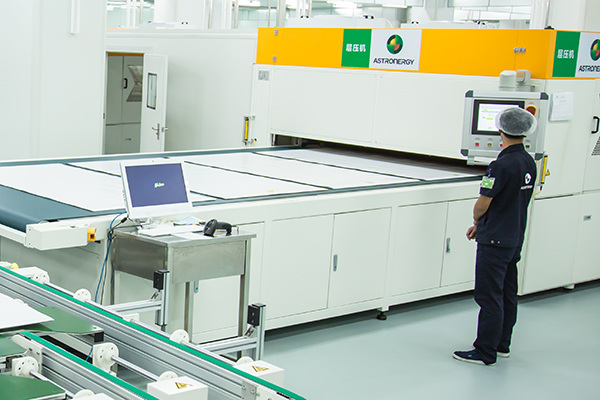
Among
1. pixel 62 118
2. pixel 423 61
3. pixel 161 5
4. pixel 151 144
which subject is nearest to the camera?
pixel 423 61

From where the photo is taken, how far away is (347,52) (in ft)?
20.3

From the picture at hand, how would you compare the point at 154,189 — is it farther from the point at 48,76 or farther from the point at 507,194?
the point at 48,76

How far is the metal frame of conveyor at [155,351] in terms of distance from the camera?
1.85 meters

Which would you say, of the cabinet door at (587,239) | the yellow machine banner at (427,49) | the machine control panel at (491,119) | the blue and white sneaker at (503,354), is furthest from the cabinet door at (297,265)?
the cabinet door at (587,239)

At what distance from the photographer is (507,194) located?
4.05m

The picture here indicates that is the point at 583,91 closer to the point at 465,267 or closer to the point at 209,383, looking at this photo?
the point at 465,267

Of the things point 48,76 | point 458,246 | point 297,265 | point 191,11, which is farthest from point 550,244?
point 191,11

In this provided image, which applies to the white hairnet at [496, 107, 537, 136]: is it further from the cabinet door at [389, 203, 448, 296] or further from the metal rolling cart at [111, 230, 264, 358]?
the metal rolling cart at [111, 230, 264, 358]

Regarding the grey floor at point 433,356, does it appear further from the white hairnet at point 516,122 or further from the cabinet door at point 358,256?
the white hairnet at point 516,122

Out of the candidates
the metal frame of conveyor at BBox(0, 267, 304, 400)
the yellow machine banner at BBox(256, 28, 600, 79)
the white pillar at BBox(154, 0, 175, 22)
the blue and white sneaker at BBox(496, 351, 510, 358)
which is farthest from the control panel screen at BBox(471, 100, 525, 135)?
the white pillar at BBox(154, 0, 175, 22)

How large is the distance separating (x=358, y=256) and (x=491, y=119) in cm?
126

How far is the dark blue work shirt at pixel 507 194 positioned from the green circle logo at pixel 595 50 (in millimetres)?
1786

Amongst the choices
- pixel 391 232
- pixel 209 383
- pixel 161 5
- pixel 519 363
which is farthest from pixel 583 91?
pixel 161 5

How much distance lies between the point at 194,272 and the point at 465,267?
2.55 m
